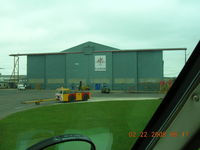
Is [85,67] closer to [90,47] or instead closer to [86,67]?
[86,67]

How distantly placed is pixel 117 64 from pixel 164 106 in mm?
2836

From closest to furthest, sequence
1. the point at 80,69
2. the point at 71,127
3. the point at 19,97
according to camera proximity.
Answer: the point at 80,69 < the point at 19,97 < the point at 71,127

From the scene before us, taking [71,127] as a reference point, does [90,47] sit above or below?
above

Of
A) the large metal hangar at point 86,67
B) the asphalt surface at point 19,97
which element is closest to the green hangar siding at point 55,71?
the large metal hangar at point 86,67

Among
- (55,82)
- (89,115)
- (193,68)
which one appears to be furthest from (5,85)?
(89,115)

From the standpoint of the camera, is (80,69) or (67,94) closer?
(80,69)

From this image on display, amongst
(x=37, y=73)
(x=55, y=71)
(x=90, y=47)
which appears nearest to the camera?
(x=90, y=47)

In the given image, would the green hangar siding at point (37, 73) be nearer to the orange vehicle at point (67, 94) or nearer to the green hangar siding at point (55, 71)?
the green hangar siding at point (55, 71)

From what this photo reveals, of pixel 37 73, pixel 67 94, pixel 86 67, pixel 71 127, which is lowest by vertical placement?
pixel 71 127

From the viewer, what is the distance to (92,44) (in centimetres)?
329

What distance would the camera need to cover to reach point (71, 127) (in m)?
6.11

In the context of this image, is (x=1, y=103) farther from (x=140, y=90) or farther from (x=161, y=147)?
(x=161, y=147)

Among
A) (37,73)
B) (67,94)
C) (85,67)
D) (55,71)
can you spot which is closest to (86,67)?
(85,67)

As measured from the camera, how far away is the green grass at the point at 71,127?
390cm
